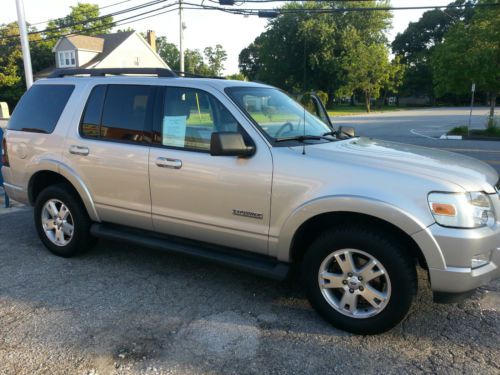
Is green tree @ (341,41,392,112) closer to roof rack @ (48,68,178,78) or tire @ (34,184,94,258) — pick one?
roof rack @ (48,68,178,78)

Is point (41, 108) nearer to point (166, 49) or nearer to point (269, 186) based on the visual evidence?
point (269, 186)

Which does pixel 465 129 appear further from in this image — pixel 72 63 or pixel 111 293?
pixel 72 63

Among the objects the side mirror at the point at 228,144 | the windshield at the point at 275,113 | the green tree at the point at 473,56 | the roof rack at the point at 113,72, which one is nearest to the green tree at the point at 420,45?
the green tree at the point at 473,56

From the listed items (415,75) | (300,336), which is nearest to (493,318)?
(300,336)

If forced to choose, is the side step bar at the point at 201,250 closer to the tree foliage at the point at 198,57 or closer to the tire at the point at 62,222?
the tire at the point at 62,222

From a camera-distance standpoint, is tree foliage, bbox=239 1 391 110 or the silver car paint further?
tree foliage, bbox=239 1 391 110

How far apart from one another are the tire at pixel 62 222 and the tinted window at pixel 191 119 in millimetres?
1325

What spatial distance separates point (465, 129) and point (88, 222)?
61.0 feet

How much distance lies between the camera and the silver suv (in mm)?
2906

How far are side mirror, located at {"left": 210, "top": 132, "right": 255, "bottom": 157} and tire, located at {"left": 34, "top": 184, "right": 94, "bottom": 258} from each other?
6.48 feet

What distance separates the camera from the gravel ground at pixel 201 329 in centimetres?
285

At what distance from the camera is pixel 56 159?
4.52 metres

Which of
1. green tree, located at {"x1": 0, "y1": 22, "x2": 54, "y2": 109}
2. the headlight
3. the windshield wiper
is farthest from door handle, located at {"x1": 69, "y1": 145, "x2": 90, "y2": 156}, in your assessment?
green tree, located at {"x1": 0, "y1": 22, "x2": 54, "y2": 109}

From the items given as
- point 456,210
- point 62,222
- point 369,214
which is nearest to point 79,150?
point 62,222
